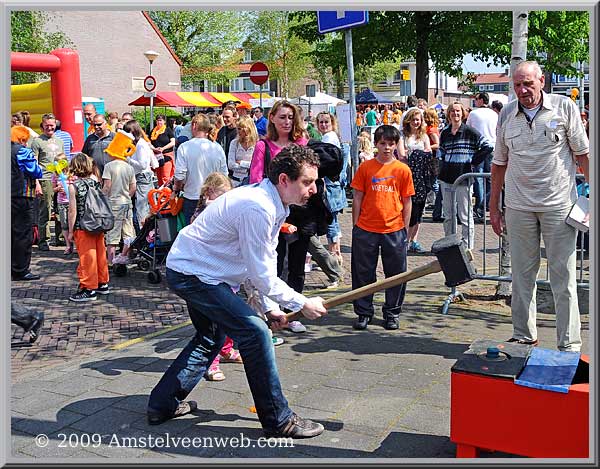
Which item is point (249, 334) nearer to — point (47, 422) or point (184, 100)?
point (47, 422)

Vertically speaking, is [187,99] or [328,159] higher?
[187,99]

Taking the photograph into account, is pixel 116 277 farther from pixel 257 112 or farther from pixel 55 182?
pixel 257 112

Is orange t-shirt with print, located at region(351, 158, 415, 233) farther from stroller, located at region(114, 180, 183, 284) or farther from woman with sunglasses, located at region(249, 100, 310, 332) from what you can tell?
stroller, located at region(114, 180, 183, 284)

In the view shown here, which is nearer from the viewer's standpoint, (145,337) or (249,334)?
(249,334)

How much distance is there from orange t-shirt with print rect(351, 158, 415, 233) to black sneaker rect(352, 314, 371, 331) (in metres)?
0.80

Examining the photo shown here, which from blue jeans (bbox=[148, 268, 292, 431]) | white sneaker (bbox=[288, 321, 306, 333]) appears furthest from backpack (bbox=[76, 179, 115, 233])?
blue jeans (bbox=[148, 268, 292, 431])

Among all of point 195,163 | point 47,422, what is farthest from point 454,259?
point 195,163

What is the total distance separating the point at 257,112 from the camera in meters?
16.2

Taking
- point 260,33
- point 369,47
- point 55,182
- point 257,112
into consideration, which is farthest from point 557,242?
point 260,33

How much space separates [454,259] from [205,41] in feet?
184

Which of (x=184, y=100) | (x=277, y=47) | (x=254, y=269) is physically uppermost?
(x=277, y=47)

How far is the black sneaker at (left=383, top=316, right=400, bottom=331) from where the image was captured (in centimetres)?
657

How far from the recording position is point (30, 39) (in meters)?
28.2

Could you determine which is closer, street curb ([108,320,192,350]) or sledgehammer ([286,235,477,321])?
sledgehammer ([286,235,477,321])
